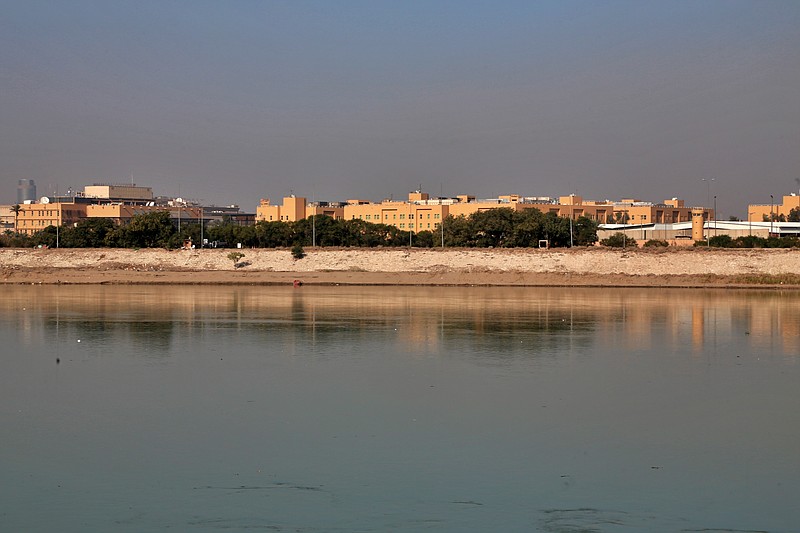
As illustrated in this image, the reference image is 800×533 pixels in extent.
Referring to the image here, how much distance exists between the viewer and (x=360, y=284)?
6022cm

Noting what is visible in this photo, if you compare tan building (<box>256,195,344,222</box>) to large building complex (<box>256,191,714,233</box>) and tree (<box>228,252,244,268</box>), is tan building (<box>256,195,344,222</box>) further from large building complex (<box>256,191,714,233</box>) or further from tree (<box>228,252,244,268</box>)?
tree (<box>228,252,244,268</box>)

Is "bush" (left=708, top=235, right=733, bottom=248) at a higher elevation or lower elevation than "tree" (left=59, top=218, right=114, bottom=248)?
lower

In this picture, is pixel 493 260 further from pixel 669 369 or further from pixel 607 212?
pixel 607 212

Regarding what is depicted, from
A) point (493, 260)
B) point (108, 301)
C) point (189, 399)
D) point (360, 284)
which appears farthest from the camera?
point (493, 260)

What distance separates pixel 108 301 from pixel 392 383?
27967 mm

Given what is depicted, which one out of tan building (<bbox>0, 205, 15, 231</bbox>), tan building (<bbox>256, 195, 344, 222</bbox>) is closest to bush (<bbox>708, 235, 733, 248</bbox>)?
tan building (<bbox>256, 195, 344, 222</bbox>)

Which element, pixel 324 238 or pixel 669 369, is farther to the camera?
pixel 324 238

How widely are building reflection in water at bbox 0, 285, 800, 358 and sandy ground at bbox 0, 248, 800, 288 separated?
568cm

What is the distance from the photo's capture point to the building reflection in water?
29.8m

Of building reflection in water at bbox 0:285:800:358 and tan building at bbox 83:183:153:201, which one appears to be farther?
tan building at bbox 83:183:153:201

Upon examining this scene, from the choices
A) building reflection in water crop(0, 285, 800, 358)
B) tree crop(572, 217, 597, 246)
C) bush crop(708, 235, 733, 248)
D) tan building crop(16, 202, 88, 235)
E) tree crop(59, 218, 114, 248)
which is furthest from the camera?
tan building crop(16, 202, 88, 235)

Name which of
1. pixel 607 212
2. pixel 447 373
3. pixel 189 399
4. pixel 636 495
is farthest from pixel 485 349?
pixel 607 212

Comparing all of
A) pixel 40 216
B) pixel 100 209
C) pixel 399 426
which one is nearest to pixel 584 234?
pixel 399 426

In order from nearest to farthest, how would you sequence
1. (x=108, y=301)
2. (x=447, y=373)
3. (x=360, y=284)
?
(x=447, y=373), (x=108, y=301), (x=360, y=284)
